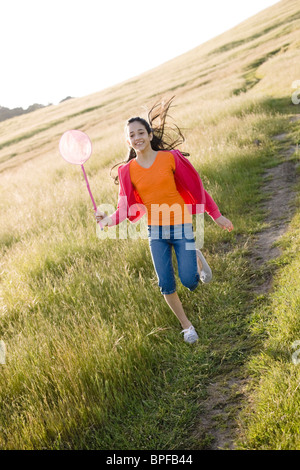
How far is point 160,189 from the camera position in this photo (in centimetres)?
384

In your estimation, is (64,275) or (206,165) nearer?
(64,275)

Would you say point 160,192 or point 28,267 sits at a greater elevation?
point 160,192

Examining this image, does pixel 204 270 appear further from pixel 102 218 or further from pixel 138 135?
pixel 138 135

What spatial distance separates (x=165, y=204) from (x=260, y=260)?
1.74 metres

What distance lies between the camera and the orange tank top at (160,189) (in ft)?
12.5

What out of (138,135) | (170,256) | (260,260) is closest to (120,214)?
(170,256)

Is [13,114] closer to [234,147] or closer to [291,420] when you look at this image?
[234,147]

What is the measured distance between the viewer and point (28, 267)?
5445 mm

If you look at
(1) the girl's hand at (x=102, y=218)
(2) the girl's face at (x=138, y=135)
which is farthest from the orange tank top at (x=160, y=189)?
(1) the girl's hand at (x=102, y=218)

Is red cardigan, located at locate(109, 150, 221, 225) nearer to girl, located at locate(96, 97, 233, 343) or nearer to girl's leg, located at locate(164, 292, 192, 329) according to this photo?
girl, located at locate(96, 97, 233, 343)

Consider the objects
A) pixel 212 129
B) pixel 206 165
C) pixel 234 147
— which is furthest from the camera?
pixel 212 129

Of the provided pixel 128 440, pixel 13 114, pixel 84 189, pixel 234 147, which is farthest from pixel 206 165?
pixel 13 114

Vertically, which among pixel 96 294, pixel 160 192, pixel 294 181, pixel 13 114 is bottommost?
pixel 294 181

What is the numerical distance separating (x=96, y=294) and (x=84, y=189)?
533 centimetres
